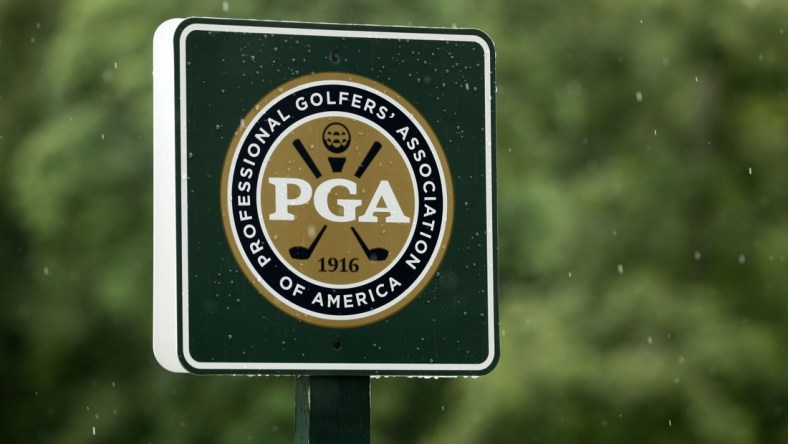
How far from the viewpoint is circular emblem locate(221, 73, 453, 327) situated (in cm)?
264

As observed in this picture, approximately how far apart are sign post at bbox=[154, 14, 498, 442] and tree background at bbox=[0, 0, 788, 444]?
28.0 feet

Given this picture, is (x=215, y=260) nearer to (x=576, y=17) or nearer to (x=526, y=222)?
(x=526, y=222)

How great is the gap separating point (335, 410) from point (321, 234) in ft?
0.92

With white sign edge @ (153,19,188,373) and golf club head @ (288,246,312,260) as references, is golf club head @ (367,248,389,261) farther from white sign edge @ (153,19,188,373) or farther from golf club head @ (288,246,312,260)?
white sign edge @ (153,19,188,373)

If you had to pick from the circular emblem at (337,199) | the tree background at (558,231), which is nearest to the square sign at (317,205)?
the circular emblem at (337,199)

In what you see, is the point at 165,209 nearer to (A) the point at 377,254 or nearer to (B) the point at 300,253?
(B) the point at 300,253

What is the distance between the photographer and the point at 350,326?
2666 mm

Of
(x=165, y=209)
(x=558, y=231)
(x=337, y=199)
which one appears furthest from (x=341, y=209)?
(x=558, y=231)

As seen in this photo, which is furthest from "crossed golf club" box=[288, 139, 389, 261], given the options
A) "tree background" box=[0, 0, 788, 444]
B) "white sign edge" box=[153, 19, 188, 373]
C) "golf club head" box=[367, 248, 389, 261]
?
"tree background" box=[0, 0, 788, 444]

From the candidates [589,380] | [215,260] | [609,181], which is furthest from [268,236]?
[609,181]

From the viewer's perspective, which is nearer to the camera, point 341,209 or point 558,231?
point 341,209

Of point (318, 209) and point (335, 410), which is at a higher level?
point (318, 209)

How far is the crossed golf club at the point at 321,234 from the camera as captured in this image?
2.65m

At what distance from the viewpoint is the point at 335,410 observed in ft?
8.75
